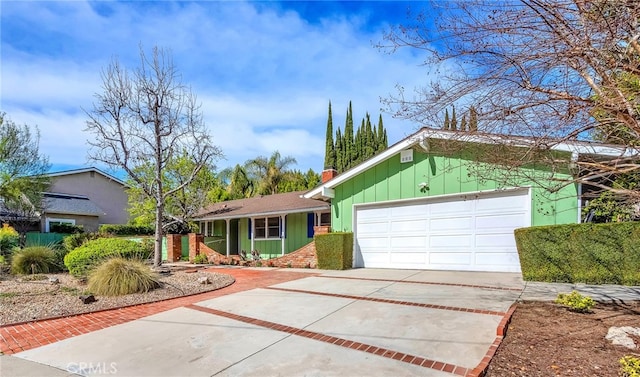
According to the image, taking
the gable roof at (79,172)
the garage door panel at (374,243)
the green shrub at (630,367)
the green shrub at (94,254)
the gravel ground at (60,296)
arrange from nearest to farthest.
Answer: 1. the green shrub at (630,367)
2. the gravel ground at (60,296)
3. the green shrub at (94,254)
4. the garage door panel at (374,243)
5. the gable roof at (79,172)

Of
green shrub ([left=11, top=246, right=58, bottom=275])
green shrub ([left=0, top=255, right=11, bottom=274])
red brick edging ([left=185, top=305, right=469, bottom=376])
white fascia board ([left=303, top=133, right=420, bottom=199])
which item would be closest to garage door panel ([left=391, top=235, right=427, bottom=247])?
white fascia board ([left=303, top=133, right=420, bottom=199])

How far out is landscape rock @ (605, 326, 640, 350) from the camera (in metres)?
3.86

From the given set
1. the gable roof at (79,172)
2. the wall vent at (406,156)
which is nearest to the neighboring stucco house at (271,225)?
the wall vent at (406,156)

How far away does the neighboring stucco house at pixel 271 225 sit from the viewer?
15.4m

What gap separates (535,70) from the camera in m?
4.19

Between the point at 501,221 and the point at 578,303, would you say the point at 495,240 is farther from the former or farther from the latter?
the point at 578,303

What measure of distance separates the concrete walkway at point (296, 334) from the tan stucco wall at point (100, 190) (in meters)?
21.9

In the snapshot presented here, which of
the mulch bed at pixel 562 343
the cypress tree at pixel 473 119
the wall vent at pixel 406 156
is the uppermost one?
the wall vent at pixel 406 156

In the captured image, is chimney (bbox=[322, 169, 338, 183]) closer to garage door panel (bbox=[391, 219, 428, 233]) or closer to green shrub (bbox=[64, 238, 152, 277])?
garage door panel (bbox=[391, 219, 428, 233])

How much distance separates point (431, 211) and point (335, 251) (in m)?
3.54

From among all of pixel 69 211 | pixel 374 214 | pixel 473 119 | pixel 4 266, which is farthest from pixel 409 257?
pixel 69 211

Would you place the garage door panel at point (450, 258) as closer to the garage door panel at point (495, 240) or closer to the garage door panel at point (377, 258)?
the garage door panel at point (495, 240)

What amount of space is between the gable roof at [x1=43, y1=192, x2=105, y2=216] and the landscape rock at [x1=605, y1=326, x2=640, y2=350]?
82.8 feet

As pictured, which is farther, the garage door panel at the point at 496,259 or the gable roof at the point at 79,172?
the gable roof at the point at 79,172
